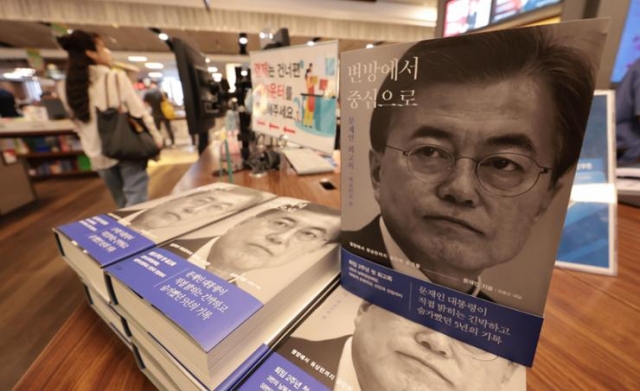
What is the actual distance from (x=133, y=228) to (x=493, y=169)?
536 mm

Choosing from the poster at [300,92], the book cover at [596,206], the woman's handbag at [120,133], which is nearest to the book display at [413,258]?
the book cover at [596,206]

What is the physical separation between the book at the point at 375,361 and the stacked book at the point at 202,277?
0.03 metres

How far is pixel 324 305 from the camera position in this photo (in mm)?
371

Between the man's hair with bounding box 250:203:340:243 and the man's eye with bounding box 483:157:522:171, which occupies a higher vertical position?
the man's eye with bounding box 483:157:522:171

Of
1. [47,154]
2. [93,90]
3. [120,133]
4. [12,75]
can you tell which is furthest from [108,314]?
[12,75]

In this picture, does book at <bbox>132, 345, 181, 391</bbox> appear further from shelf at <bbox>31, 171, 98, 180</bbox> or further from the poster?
shelf at <bbox>31, 171, 98, 180</bbox>

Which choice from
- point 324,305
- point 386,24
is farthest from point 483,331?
point 386,24

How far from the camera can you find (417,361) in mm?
285

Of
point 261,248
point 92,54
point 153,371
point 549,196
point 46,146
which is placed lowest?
point 46,146

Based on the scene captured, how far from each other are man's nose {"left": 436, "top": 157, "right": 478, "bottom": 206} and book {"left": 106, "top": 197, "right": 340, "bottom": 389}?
20 cm

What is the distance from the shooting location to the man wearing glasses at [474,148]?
0.23 metres

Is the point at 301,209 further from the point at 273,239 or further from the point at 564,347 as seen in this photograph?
the point at 564,347

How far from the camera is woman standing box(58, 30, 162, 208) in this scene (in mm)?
1438

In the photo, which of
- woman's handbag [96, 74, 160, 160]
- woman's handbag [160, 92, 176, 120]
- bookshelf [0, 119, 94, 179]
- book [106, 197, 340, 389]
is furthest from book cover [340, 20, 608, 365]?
woman's handbag [160, 92, 176, 120]
